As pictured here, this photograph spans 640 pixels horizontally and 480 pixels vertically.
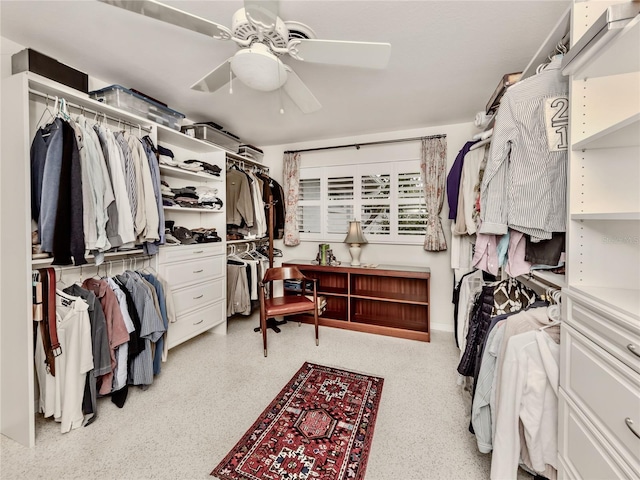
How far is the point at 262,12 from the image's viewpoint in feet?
3.62

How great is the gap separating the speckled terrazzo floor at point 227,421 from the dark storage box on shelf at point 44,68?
2.13 meters

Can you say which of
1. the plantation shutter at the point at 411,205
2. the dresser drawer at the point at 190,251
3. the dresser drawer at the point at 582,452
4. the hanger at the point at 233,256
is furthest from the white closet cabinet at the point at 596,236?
the hanger at the point at 233,256

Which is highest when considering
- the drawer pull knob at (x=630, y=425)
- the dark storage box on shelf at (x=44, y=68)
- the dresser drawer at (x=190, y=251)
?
the dark storage box on shelf at (x=44, y=68)

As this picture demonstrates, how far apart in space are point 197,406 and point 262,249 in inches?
89.5

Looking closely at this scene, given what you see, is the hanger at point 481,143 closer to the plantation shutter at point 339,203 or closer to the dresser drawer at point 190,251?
the plantation shutter at point 339,203

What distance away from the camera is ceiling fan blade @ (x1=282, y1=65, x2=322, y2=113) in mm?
1664

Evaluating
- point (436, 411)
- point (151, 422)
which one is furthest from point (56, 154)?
point (436, 411)

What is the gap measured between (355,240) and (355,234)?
Answer: 74mm

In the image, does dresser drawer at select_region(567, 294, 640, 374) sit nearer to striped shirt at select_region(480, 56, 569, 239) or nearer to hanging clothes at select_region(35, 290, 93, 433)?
striped shirt at select_region(480, 56, 569, 239)

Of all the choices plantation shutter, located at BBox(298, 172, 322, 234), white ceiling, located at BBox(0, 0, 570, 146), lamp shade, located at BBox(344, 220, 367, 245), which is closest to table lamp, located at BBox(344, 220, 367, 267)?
lamp shade, located at BBox(344, 220, 367, 245)

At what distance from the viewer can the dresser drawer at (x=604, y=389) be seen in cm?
74

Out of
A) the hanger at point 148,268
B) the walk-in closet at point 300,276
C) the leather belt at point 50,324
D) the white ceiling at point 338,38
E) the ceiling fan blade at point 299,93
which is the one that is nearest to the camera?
the walk-in closet at point 300,276

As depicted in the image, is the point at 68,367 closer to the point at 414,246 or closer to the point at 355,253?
the point at 355,253

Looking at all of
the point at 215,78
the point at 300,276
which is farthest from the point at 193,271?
the point at 215,78
